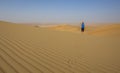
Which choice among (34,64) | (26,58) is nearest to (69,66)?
(34,64)

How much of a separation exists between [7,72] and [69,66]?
5.15ft

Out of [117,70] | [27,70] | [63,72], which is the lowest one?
[117,70]

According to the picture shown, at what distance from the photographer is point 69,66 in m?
3.36

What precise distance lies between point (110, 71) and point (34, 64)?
6.59 feet

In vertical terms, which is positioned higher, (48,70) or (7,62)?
(7,62)

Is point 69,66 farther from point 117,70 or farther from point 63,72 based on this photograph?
point 117,70

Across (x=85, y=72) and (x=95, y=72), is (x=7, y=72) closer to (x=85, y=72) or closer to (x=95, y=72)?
(x=85, y=72)

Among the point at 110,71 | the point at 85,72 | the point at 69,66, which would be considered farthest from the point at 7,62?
the point at 110,71

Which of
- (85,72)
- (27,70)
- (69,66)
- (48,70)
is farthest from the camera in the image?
(69,66)

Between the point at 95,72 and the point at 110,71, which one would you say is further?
the point at 110,71

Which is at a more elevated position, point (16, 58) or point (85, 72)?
point (16, 58)

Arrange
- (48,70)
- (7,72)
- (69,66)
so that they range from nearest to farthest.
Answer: (7,72), (48,70), (69,66)

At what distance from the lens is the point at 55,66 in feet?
10.5

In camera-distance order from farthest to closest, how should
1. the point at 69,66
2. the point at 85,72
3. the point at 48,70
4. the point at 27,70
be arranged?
the point at 69,66 → the point at 85,72 → the point at 48,70 → the point at 27,70
